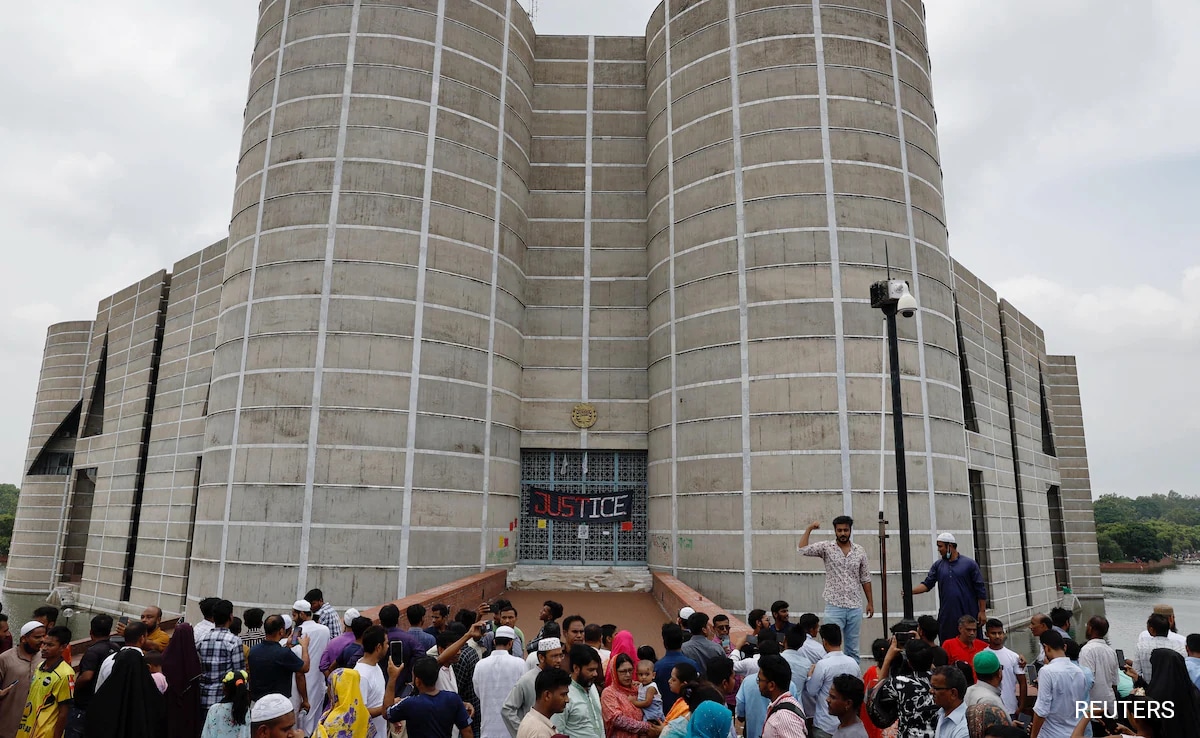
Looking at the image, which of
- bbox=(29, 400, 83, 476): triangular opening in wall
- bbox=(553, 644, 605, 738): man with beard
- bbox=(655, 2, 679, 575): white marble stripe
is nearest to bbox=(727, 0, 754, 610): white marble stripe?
bbox=(655, 2, 679, 575): white marble stripe

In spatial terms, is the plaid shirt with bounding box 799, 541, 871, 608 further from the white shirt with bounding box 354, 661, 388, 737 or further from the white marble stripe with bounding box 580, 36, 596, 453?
the white marble stripe with bounding box 580, 36, 596, 453

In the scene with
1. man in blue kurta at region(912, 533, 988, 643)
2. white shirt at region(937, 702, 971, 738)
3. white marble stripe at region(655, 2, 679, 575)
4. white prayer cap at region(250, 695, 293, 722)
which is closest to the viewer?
white prayer cap at region(250, 695, 293, 722)

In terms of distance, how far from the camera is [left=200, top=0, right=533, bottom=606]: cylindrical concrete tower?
23984 mm

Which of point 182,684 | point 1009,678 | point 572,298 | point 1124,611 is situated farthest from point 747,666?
point 1124,611

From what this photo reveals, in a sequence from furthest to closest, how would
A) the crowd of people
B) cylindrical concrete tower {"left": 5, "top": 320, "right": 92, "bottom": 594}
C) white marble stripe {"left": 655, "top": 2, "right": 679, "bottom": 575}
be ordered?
cylindrical concrete tower {"left": 5, "top": 320, "right": 92, "bottom": 594}
white marble stripe {"left": 655, "top": 2, "right": 679, "bottom": 575}
the crowd of people

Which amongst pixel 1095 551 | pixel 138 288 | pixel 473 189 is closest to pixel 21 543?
pixel 138 288

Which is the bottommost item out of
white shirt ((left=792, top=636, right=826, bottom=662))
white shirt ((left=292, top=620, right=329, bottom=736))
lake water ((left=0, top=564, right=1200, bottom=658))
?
lake water ((left=0, top=564, right=1200, bottom=658))

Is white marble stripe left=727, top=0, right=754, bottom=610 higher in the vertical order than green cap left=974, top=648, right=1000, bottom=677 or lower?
higher

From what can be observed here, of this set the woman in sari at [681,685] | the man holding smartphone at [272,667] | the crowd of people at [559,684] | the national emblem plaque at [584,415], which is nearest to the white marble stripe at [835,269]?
the national emblem plaque at [584,415]

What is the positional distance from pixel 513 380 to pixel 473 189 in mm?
7664

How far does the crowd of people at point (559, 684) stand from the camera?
607 cm

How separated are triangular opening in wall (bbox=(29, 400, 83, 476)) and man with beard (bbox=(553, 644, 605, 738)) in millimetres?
54711

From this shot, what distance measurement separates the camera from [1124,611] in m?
46.4

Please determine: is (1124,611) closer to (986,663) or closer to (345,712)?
(986,663)
